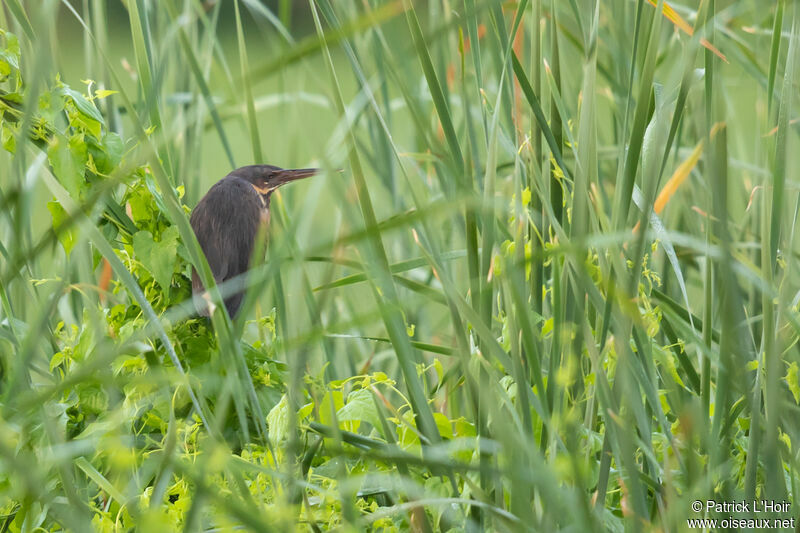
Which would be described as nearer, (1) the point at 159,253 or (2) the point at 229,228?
(1) the point at 159,253

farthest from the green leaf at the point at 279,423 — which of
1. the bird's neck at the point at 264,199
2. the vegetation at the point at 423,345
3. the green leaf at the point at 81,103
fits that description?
the bird's neck at the point at 264,199

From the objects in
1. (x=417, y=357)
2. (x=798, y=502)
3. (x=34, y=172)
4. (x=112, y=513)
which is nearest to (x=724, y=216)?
(x=798, y=502)

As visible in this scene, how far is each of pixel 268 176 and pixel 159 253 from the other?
1.77ft

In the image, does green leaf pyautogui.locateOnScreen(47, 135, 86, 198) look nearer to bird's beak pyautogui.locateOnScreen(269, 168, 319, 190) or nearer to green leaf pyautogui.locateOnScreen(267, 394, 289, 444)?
green leaf pyautogui.locateOnScreen(267, 394, 289, 444)

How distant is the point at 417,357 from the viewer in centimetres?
72

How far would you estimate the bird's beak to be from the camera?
110 cm

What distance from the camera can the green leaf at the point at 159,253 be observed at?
605 mm

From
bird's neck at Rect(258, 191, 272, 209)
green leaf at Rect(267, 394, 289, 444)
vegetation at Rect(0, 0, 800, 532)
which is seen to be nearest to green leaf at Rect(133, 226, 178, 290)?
vegetation at Rect(0, 0, 800, 532)

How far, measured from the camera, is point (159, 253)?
0.61 m

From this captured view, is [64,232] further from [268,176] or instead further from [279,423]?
[268,176]

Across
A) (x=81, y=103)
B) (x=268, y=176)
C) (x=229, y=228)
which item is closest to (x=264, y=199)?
(x=268, y=176)

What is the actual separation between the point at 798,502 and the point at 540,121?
1.04ft

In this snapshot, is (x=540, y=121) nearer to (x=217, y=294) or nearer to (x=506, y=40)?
(x=506, y=40)

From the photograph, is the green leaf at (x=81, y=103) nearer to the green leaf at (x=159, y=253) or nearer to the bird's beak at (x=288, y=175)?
the green leaf at (x=159, y=253)
